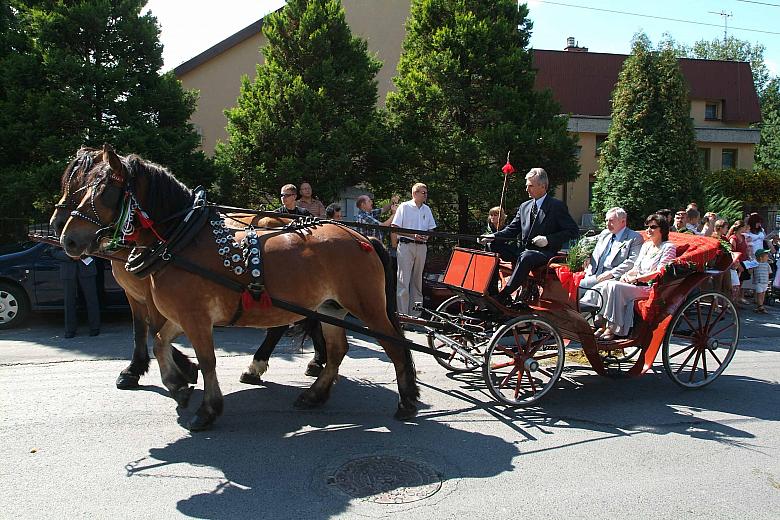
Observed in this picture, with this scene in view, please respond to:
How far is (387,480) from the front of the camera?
167 inches

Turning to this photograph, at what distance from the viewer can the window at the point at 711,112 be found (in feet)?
Result: 90.3

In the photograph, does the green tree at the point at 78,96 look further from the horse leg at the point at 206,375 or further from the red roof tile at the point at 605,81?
the red roof tile at the point at 605,81

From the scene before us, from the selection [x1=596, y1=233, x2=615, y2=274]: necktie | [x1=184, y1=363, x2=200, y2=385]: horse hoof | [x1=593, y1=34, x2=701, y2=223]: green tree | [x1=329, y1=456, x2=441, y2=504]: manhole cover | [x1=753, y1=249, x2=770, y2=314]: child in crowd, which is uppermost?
[x1=593, y1=34, x2=701, y2=223]: green tree

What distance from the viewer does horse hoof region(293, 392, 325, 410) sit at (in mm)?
5664

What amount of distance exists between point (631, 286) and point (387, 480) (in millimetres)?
3389

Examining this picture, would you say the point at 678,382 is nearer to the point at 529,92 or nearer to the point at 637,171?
the point at 529,92

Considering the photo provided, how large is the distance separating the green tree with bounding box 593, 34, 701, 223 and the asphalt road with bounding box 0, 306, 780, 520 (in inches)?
299

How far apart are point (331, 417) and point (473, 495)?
1808 millimetres

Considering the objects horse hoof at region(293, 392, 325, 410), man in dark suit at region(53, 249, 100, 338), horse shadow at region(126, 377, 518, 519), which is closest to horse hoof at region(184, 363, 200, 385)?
horse shadow at region(126, 377, 518, 519)

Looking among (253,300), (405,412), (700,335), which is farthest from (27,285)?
(700,335)

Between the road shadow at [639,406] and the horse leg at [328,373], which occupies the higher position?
the horse leg at [328,373]

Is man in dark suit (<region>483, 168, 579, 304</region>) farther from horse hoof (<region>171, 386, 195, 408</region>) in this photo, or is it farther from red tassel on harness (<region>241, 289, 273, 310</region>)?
horse hoof (<region>171, 386, 195, 408</region>)

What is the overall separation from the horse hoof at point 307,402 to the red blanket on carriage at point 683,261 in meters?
2.63

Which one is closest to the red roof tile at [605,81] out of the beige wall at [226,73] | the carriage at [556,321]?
the beige wall at [226,73]
